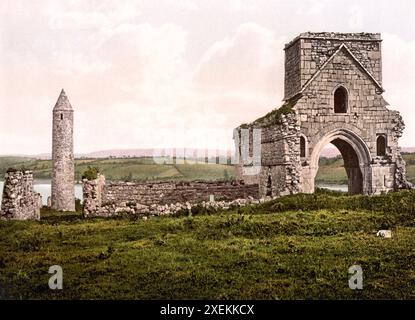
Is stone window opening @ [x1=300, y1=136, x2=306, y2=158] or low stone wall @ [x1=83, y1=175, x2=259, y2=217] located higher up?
stone window opening @ [x1=300, y1=136, x2=306, y2=158]

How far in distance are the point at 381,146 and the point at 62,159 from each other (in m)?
16.9

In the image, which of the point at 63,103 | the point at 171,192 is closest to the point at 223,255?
the point at 171,192

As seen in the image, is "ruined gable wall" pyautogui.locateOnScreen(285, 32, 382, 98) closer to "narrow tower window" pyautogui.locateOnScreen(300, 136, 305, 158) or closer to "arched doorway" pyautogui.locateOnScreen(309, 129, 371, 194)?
"narrow tower window" pyautogui.locateOnScreen(300, 136, 305, 158)

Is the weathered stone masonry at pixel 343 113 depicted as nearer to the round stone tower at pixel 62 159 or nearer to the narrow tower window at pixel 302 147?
the narrow tower window at pixel 302 147

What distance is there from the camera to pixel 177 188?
24.5 meters

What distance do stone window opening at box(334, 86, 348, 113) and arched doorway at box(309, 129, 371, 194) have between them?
132 cm

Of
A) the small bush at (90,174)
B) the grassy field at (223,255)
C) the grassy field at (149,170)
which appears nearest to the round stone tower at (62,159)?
the small bush at (90,174)

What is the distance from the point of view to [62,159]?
2775 cm

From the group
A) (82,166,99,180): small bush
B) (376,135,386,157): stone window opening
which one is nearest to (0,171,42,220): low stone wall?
(82,166,99,180): small bush

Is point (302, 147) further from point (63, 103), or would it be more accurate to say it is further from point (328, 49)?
point (63, 103)

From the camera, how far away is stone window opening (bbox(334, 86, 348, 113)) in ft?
75.7

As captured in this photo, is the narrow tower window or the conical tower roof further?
the conical tower roof
